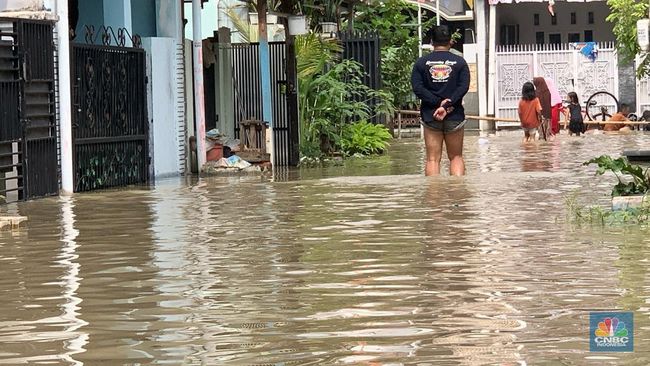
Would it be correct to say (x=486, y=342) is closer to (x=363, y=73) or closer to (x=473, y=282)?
(x=473, y=282)

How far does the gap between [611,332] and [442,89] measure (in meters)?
10.5

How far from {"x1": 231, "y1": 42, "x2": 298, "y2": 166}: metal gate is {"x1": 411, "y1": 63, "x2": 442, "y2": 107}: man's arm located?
6920 millimetres

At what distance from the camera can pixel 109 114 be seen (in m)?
19.7

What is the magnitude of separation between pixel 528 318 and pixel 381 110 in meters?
22.0

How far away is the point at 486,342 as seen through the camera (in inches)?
259

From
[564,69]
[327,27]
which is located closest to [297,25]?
[327,27]

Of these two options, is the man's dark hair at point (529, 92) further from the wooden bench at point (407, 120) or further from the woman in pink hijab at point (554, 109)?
the wooden bench at point (407, 120)

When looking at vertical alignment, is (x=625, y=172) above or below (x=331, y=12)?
below

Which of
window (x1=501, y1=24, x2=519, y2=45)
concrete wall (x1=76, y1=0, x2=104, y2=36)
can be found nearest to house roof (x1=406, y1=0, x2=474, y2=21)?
window (x1=501, y1=24, x2=519, y2=45)

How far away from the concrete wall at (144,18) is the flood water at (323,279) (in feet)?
24.0

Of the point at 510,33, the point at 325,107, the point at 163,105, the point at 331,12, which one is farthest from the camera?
the point at 510,33

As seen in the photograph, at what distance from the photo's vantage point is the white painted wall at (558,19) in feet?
151

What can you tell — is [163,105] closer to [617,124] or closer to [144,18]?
[144,18]

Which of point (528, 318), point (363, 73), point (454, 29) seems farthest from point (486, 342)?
point (454, 29)
